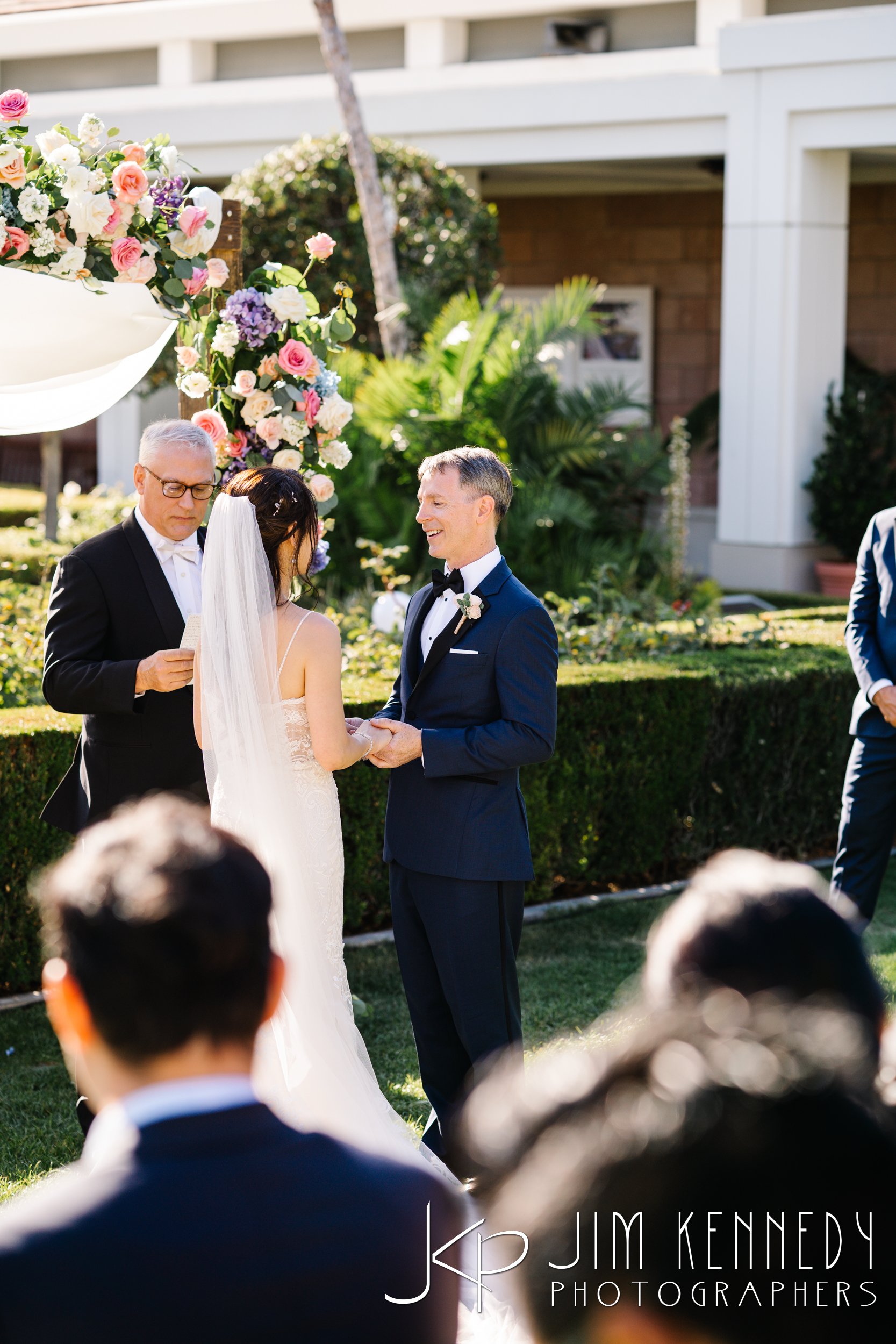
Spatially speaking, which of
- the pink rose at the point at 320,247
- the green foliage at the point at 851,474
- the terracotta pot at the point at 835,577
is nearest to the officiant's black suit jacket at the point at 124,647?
the pink rose at the point at 320,247

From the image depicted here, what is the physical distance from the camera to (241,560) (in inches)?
151

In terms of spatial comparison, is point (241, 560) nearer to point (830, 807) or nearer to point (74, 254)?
point (74, 254)

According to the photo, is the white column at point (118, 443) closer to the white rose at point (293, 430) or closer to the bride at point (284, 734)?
the white rose at point (293, 430)

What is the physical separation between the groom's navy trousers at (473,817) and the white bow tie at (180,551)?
775mm

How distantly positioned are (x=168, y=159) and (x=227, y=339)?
599 millimetres

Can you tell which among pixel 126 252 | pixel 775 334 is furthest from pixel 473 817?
pixel 775 334

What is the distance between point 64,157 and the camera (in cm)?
471

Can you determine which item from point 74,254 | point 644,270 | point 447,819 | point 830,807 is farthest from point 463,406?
point 644,270

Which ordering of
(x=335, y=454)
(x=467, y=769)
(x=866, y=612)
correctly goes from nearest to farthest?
(x=467, y=769) → (x=335, y=454) → (x=866, y=612)

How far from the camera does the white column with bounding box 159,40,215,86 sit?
56.1ft

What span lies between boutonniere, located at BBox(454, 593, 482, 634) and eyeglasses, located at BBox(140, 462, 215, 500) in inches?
33.2

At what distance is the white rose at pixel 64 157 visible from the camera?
4711 mm

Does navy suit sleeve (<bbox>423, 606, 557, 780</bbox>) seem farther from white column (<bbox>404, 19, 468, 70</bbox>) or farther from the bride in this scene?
white column (<bbox>404, 19, 468, 70</bbox>)

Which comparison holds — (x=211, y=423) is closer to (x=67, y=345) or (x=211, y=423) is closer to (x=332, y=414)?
(x=332, y=414)
